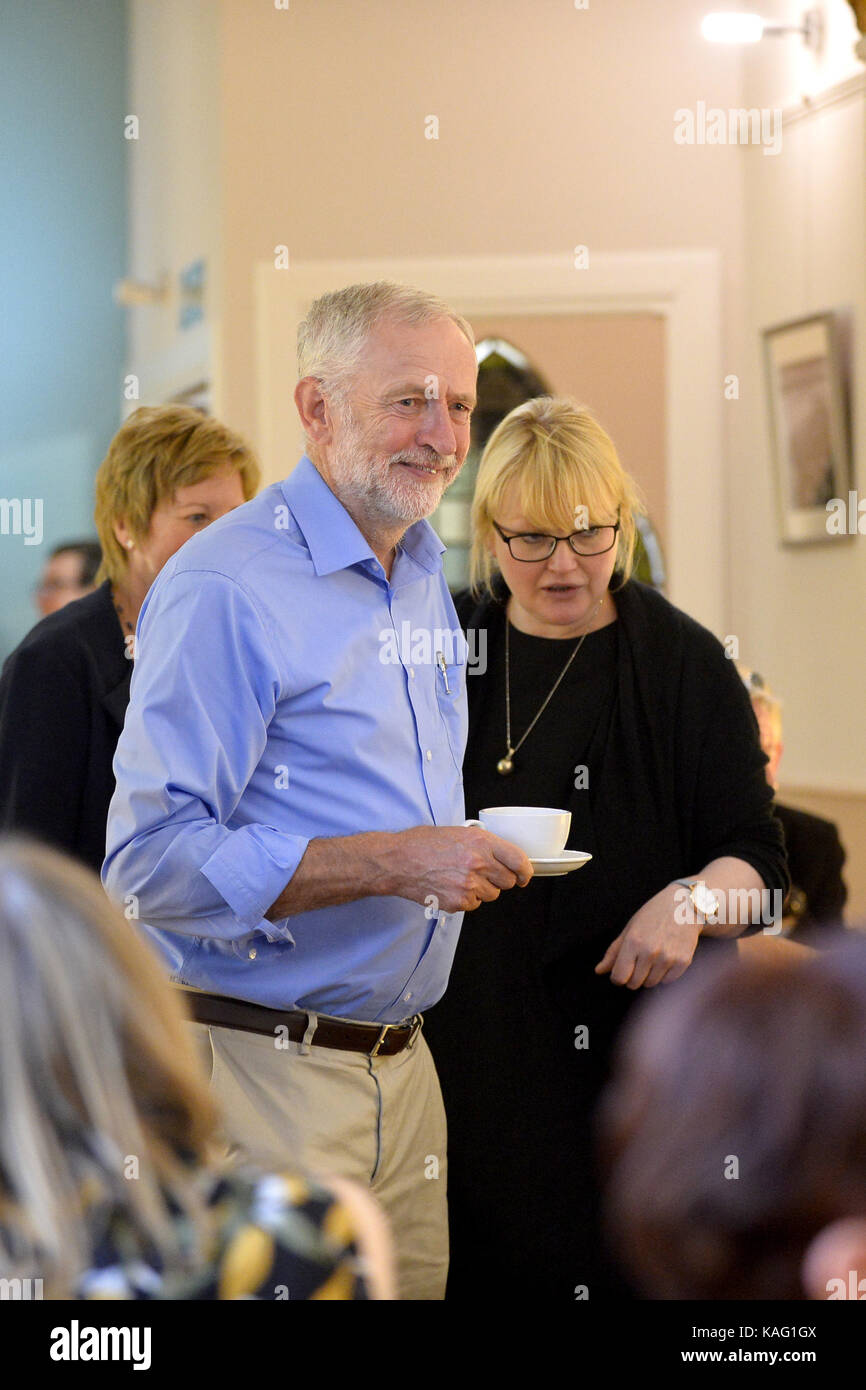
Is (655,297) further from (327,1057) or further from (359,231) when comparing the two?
(327,1057)

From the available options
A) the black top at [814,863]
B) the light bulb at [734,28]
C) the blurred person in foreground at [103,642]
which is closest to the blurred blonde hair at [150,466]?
the blurred person in foreground at [103,642]

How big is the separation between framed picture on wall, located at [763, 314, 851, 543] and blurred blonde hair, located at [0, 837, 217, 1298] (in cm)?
358

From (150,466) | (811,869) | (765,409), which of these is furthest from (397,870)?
(765,409)

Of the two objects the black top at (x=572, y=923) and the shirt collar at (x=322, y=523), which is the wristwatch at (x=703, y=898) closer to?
the black top at (x=572, y=923)

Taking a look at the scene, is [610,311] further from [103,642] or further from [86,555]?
[103,642]

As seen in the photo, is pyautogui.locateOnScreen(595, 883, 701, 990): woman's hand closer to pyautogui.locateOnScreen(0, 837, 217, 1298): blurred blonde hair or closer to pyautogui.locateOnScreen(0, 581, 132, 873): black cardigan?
pyautogui.locateOnScreen(0, 581, 132, 873): black cardigan

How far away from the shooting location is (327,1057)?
1800mm

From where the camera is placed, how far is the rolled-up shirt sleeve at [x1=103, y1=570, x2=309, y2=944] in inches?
64.6

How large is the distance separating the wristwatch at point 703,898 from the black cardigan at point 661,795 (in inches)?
3.3

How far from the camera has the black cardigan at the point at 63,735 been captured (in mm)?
2086

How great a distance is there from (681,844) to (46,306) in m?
5.49

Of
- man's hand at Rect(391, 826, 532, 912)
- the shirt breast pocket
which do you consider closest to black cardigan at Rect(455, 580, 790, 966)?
the shirt breast pocket
